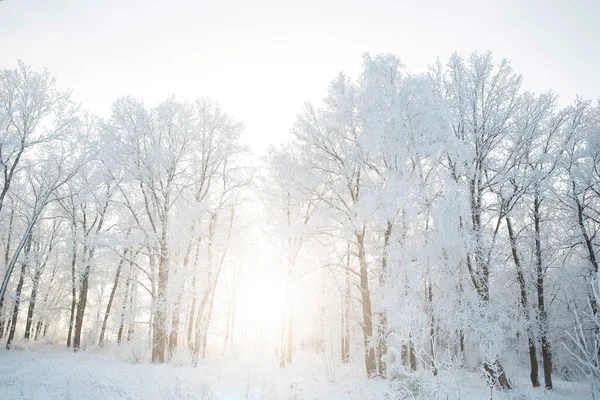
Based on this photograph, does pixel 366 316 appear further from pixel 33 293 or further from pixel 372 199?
pixel 33 293

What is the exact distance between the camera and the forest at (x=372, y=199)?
9.91m

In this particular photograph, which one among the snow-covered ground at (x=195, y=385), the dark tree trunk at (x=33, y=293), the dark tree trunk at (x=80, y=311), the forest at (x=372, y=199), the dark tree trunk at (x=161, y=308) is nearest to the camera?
the snow-covered ground at (x=195, y=385)

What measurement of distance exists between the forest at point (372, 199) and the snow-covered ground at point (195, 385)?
1.40ft

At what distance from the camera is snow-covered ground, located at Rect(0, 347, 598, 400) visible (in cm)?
827

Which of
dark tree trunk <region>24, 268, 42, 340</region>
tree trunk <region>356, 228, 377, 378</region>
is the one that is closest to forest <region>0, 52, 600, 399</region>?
tree trunk <region>356, 228, 377, 378</region>

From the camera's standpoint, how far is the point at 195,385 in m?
9.63

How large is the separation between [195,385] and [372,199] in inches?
297

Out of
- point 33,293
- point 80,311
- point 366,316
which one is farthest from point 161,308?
point 33,293

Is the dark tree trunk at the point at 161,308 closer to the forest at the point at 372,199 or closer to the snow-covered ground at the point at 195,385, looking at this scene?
the forest at the point at 372,199

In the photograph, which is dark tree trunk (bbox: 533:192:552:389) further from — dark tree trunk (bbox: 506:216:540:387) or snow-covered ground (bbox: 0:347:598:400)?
snow-covered ground (bbox: 0:347:598:400)

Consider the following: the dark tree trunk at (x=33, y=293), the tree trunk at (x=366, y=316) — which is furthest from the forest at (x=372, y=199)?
the dark tree trunk at (x=33, y=293)

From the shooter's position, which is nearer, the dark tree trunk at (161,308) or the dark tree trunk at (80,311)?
the dark tree trunk at (161,308)

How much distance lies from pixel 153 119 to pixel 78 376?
10324 mm

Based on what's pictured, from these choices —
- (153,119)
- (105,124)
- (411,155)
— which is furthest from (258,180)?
(411,155)
